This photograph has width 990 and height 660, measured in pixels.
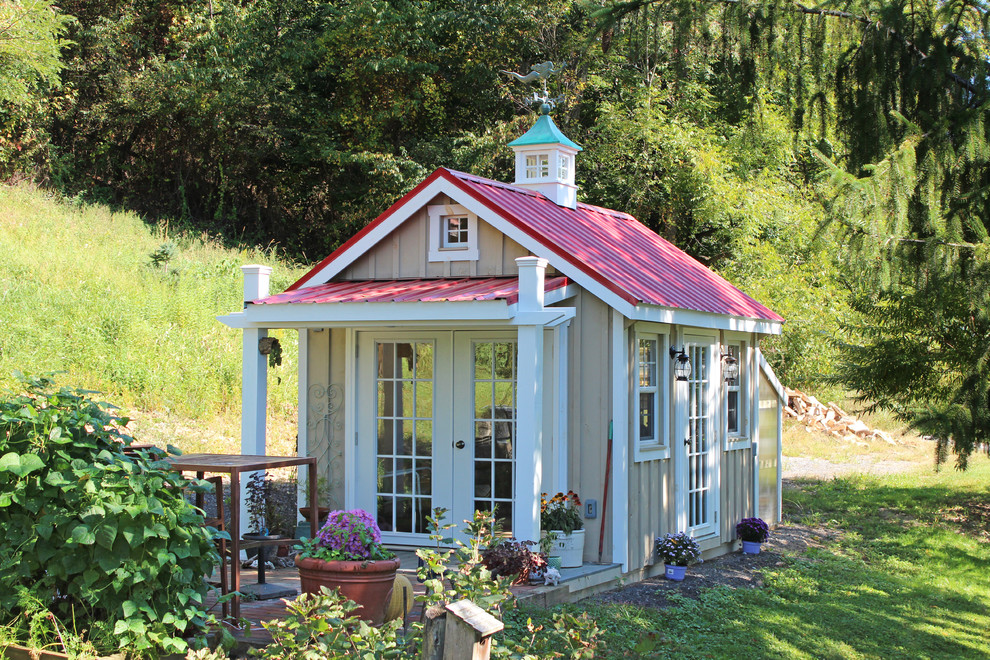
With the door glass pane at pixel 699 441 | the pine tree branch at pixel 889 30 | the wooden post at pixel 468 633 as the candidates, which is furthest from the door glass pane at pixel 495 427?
the wooden post at pixel 468 633

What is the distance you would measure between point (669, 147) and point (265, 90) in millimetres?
9504

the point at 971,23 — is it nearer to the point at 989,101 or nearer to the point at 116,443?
the point at 989,101

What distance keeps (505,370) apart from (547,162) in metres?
3.01

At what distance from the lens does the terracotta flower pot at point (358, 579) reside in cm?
584

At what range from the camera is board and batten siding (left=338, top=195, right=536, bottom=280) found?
9.09 meters

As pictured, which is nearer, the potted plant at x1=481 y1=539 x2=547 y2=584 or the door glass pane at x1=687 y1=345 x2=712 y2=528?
the potted plant at x1=481 y1=539 x2=547 y2=584

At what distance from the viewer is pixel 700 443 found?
10164 mm

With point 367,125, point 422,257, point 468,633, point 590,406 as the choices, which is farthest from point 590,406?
point 367,125

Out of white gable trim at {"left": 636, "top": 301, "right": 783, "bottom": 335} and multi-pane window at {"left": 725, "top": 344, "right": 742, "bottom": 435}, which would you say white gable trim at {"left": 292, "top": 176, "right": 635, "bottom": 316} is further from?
multi-pane window at {"left": 725, "top": 344, "right": 742, "bottom": 435}

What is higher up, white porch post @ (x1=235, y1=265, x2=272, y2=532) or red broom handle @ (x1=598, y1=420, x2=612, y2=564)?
white porch post @ (x1=235, y1=265, x2=272, y2=532)

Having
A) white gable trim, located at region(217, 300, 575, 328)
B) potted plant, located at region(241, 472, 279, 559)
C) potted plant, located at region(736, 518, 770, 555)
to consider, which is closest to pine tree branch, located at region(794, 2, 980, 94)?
white gable trim, located at region(217, 300, 575, 328)

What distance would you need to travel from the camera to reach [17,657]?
15.6 ft

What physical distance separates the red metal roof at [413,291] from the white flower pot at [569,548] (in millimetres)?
2010

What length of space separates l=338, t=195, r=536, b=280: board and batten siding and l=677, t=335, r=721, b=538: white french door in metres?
2.16
